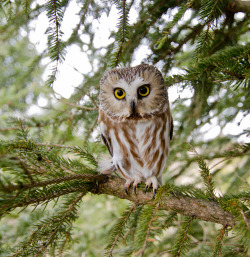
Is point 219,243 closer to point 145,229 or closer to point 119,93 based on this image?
point 145,229

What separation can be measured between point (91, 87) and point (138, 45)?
1.77 feet

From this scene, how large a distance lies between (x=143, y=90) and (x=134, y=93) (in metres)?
0.10

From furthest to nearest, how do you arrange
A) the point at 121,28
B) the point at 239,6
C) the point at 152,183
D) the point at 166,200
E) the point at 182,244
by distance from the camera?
1. the point at 152,183
2. the point at 239,6
3. the point at 121,28
4. the point at 166,200
5. the point at 182,244

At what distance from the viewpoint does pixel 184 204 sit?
1261 mm

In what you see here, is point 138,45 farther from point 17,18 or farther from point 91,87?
point 17,18

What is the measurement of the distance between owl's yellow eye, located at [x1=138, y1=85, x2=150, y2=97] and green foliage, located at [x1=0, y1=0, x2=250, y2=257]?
0.76ft

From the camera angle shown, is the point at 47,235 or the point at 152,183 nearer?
the point at 47,235

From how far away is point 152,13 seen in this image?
5.66 feet

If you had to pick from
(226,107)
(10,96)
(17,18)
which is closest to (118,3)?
(17,18)

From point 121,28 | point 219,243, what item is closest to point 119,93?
point 121,28

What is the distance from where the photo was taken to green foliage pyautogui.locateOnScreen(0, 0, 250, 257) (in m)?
1.02

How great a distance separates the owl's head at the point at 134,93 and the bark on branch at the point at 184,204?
58 cm

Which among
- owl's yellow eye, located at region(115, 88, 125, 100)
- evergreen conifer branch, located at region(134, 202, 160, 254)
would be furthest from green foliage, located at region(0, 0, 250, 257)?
owl's yellow eye, located at region(115, 88, 125, 100)

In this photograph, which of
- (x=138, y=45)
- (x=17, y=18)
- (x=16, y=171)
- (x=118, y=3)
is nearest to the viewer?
(x=16, y=171)
